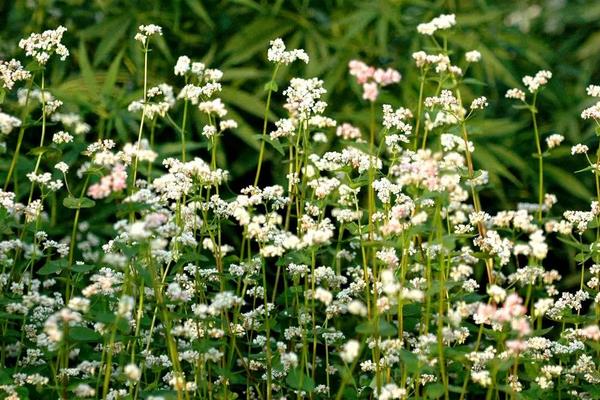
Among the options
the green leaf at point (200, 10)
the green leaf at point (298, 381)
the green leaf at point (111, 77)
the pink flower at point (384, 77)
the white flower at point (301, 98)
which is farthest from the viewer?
the green leaf at point (200, 10)

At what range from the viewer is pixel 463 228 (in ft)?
6.86

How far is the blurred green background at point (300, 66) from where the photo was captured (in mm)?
3352

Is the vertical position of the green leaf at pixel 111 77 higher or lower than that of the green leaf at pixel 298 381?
higher

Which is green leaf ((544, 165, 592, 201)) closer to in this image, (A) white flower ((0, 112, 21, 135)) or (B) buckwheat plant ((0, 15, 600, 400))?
(B) buckwheat plant ((0, 15, 600, 400))

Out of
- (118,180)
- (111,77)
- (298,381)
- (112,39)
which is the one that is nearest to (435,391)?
(298,381)

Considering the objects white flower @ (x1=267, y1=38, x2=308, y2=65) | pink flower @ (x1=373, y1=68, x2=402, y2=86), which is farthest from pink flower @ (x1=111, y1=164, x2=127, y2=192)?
white flower @ (x1=267, y1=38, x2=308, y2=65)

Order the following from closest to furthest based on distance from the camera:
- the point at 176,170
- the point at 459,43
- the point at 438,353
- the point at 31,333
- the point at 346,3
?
1. the point at 438,353
2. the point at 176,170
3. the point at 31,333
4. the point at 459,43
5. the point at 346,3

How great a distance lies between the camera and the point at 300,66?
3482 mm

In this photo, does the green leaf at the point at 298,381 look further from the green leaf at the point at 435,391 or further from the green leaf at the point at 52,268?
the green leaf at the point at 52,268

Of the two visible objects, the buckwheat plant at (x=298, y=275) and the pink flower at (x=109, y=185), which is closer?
the pink flower at (x=109, y=185)

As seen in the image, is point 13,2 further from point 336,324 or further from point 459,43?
point 336,324

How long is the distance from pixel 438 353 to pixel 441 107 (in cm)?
54

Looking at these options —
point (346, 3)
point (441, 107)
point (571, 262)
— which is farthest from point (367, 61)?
point (441, 107)

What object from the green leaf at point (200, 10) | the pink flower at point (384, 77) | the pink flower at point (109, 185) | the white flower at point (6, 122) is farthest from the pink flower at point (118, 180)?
the green leaf at point (200, 10)
